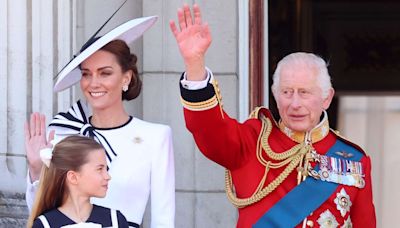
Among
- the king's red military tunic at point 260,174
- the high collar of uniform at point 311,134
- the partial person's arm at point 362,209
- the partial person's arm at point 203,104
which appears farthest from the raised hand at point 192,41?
the partial person's arm at point 362,209

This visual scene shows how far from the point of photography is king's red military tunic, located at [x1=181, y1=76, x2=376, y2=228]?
3.68 metres

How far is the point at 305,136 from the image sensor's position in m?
3.80

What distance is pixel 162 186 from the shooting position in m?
3.78

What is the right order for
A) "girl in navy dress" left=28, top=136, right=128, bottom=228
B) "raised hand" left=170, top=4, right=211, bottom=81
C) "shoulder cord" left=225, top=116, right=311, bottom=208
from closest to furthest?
"raised hand" left=170, top=4, right=211, bottom=81, "girl in navy dress" left=28, top=136, right=128, bottom=228, "shoulder cord" left=225, top=116, right=311, bottom=208

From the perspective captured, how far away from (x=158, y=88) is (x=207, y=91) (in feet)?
5.85

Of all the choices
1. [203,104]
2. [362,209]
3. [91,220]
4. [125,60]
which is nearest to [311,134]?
[362,209]

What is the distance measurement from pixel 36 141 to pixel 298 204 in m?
0.89

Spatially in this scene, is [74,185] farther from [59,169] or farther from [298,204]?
[298,204]

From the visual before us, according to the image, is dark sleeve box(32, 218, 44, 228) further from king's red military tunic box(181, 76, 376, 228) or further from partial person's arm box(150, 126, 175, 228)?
king's red military tunic box(181, 76, 376, 228)

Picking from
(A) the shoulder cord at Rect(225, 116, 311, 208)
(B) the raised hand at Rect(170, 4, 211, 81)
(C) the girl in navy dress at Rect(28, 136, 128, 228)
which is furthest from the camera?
(A) the shoulder cord at Rect(225, 116, 311, 208)

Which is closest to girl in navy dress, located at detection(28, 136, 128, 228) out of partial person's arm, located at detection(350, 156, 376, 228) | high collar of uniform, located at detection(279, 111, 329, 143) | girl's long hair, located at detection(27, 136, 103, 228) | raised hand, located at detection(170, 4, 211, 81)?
→ girl's long hair, located at detection(27, 136, 103, 228)

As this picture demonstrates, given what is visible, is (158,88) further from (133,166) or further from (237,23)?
(133,166)

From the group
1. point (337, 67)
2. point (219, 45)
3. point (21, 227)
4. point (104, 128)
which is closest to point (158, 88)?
point (219, 45)

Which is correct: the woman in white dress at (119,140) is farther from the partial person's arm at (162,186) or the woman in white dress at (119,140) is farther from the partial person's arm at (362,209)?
the partial person's arm at (362,209)
